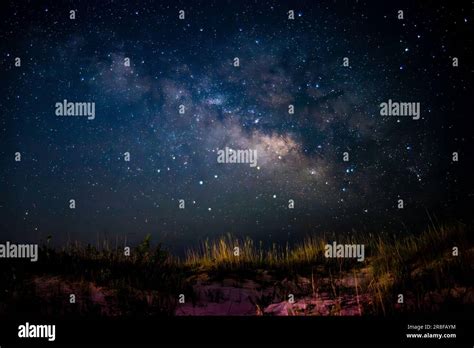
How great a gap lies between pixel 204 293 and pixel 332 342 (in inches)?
121

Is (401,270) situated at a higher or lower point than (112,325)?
higher

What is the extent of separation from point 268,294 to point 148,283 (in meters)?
2.36

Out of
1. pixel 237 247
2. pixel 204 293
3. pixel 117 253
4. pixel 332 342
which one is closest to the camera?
pixel 332 342

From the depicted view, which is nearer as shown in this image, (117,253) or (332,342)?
(332,342)

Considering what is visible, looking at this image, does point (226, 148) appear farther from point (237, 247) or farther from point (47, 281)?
point (47, 281)

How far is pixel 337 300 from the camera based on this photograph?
6.61m

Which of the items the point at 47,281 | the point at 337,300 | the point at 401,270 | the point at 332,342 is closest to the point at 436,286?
the point at 401,270

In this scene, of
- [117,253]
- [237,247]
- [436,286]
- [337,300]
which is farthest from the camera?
[237,247]

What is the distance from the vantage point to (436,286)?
20.0 feet

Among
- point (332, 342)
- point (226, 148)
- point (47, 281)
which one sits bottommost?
point (332, 342)

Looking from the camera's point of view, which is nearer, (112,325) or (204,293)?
(112,325)

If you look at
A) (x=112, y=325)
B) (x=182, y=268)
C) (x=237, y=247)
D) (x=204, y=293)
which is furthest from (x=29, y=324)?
(x=237, y=247)

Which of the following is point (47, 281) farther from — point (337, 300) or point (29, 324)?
point (337, 300)

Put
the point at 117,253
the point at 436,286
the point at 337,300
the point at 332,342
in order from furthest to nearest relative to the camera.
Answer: the point at 117,253 < the point at 337,300 < the point at 436,286 < the point at 332,342
